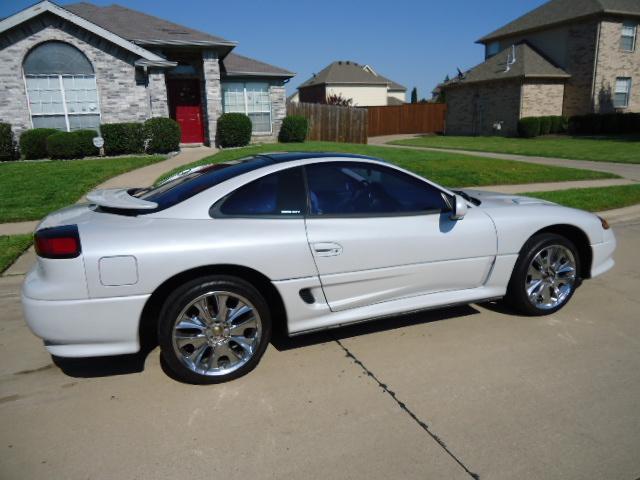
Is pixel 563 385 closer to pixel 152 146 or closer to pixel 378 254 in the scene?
pixel 378 254

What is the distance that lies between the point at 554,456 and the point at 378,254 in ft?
5.54

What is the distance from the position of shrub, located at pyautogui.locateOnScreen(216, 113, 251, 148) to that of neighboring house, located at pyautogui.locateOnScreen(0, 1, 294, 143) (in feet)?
1.80

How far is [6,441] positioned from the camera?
2803mm

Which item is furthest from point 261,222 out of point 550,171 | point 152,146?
point 152,146

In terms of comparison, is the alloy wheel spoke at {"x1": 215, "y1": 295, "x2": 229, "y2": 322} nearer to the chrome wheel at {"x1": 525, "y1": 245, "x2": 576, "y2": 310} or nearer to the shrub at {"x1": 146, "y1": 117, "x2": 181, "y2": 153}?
the chrome wheel at {"x1": 525, "y1": 245, "x2": 576, "y2": 310}

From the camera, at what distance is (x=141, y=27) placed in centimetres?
1958

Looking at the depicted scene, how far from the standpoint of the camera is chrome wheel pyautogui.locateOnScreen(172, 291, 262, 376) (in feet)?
10.7

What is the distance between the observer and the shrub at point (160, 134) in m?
16.3

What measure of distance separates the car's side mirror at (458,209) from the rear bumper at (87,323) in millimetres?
2346

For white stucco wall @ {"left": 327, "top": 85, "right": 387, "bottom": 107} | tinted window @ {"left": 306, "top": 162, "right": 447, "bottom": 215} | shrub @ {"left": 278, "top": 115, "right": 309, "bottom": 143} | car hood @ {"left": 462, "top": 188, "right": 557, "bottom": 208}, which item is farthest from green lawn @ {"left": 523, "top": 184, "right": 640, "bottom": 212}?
white stucco wall @ {"left": 327, "top": 85, "right": 387, "bottom": 107}

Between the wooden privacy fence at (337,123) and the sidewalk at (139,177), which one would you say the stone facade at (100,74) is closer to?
the sidewalk at (139,177)

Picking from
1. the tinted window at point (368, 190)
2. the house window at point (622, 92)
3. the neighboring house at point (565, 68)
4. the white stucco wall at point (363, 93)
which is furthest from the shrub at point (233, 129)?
the white stucco wall at point (363, 93)

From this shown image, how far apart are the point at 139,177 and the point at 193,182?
8506 millimetres

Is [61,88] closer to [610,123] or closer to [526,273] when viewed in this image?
[526,273]
